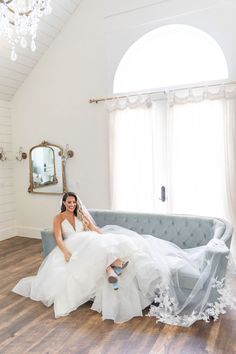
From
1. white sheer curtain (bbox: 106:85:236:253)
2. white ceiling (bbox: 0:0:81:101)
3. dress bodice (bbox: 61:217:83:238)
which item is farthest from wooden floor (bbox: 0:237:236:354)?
white ceiling (bbox: 0:0:81:101)

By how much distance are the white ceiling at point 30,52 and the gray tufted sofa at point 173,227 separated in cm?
280

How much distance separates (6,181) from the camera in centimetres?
534

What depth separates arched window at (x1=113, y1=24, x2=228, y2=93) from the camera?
3.83 m

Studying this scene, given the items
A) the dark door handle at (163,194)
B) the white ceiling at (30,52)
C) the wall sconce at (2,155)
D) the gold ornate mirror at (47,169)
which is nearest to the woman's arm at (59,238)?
the dark door handle at (163,194)

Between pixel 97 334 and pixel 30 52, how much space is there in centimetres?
412

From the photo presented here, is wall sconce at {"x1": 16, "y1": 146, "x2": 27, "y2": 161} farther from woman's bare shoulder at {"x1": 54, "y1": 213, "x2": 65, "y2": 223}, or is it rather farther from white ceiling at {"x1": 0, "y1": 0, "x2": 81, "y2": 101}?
woman's bare shoulder at {"x1": 54, "y1": 213, "x2": 65, "y2": 223}

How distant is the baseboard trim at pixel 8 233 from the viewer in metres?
5.27

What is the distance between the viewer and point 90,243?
2.87 meters

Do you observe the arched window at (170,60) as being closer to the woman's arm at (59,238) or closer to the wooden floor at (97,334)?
the woman's arm at (59,238)

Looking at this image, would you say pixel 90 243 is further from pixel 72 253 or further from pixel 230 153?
pixel 230 153

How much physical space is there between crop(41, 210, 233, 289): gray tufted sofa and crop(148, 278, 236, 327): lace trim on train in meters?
0.58

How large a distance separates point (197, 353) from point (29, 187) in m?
3.95

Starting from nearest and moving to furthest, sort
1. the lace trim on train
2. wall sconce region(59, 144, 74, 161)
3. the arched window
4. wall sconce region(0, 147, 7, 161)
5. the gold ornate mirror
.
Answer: the lace trim on train → the arched window → wall sconce region(59, 144, 74, 161) → the gold ornate mirror → wall sconce region(0, 147, 7, 161)

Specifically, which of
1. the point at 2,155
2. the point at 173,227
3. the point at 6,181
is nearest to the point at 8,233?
the point at 6,181
